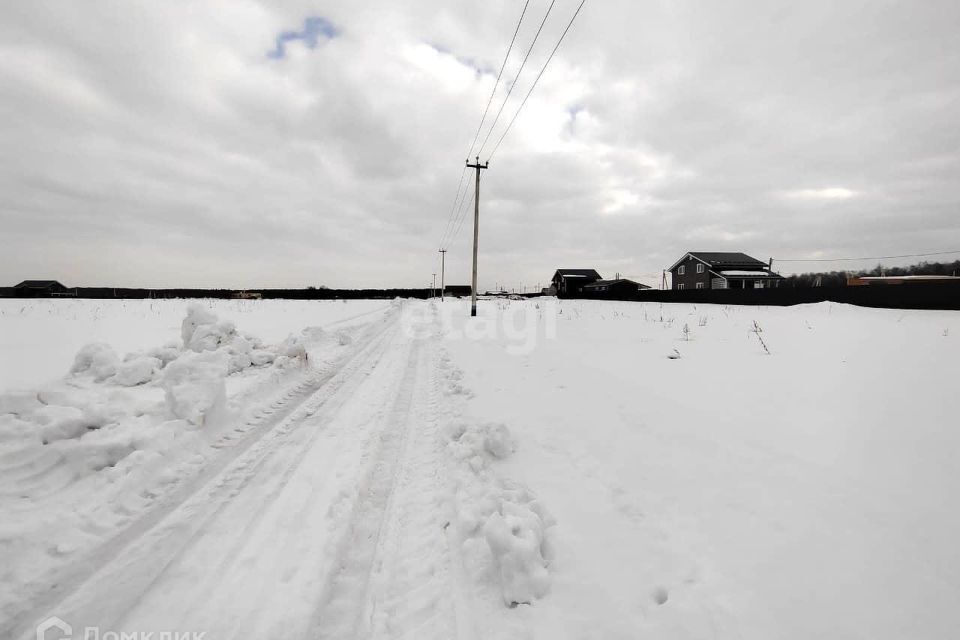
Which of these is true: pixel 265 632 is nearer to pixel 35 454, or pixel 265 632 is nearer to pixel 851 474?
pixel 35 454

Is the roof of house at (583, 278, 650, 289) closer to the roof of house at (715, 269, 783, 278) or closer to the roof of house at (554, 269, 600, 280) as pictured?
the roof of house at (554, 269, 600, 280)

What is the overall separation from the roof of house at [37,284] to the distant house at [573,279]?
283ft

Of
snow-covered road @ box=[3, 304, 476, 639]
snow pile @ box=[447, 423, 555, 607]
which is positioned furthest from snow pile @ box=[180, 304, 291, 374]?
snow pile @ box=[447, 423, 555, 607]

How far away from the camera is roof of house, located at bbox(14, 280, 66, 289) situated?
208 ft

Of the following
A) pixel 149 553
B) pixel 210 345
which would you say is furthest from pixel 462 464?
pixel 210 345

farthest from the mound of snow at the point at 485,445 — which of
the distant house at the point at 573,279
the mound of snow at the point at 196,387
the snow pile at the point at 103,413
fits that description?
the distant house at the point at 573,279

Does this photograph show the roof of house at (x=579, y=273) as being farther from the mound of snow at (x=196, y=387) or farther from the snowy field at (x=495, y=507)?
the mound of snow at (x=196, y=387)

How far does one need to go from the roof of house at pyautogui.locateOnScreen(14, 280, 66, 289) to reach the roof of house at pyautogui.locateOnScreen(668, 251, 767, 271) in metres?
100

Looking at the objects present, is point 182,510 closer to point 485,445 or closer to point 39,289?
point 485,445

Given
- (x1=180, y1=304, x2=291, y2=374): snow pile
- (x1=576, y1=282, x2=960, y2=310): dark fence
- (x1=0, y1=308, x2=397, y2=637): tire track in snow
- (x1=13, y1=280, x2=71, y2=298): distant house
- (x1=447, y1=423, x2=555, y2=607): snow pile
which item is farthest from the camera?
(x1=13, y1=280, x2=71, y2=298): distant house

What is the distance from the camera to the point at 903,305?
17812 millimetres

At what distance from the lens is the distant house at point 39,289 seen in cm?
6033

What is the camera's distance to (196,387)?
188 inches

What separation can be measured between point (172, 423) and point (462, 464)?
3.39m
